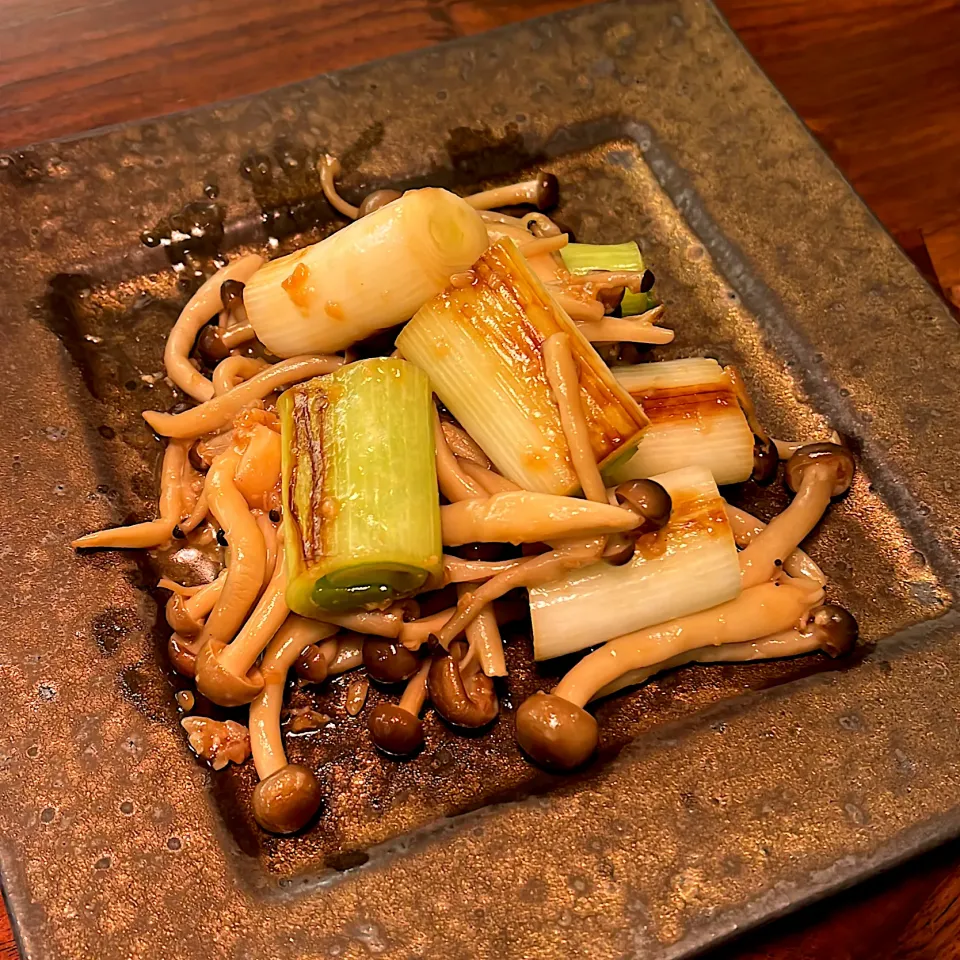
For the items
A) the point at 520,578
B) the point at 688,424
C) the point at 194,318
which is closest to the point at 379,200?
the point at 194,318

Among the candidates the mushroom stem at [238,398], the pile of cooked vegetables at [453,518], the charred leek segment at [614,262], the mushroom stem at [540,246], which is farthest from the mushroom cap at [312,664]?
the charred leek segment at [614,262]

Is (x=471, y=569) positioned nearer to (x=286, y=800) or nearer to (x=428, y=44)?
(x=286, y=800)

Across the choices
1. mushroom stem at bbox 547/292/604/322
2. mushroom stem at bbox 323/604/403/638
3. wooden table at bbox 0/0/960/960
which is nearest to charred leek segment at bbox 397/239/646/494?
mushroom stem at bbox 547/292/604/322

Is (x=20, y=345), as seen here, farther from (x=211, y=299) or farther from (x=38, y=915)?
(x=38, y=915)

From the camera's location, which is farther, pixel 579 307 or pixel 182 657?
pixel 579 307

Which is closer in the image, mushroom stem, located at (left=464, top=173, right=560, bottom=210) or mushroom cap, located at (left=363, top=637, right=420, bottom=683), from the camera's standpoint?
mushroom cap, located at (left=363, top=637, right=420, bottom=683)

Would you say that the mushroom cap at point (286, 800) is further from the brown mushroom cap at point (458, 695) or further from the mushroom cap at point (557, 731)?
the mushroom cap at point (557, 731)

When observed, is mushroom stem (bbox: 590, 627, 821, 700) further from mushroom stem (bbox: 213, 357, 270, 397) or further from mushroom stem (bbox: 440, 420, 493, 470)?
mushroom stem (bbox: 213, 357, 270, 397)
